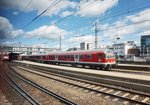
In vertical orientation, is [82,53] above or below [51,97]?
above

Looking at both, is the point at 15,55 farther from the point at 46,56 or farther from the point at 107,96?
the point at 107,96

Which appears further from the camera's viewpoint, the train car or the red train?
the train car

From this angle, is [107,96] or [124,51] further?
[124,51]

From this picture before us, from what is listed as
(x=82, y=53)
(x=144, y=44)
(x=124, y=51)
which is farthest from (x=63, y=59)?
(x=124, y=51)

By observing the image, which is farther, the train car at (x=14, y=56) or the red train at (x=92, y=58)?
the train car at (x=14, y=56)

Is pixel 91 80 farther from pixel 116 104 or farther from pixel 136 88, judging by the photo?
pixel 116 104

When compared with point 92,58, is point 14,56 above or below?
above

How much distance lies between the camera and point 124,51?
140m

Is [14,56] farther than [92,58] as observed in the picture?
Yes

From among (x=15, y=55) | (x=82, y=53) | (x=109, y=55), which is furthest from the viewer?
(x=15, y=55)

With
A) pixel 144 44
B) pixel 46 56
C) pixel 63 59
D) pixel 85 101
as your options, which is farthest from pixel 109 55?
pixel 144 44

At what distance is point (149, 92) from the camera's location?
11.4 metres

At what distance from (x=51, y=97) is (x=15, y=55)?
59.1 m

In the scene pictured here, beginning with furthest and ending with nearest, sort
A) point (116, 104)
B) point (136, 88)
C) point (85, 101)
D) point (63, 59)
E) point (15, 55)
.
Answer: point (15, 55) → point (63, 59) → point (136, 88) → point (85, 101) → point (116, 104)
